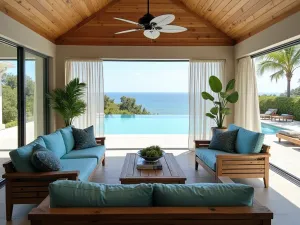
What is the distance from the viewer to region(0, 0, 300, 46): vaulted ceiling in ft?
17.9

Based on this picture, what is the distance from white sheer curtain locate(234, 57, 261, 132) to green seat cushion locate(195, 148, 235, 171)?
1.82 metres

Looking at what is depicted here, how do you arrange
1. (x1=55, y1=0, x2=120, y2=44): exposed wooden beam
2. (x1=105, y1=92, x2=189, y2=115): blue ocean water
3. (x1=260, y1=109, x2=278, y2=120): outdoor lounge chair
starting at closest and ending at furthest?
1. (x1=260, y1=109, x2=278, y2=120): outdoor lounge chair
2. (x1=55, y1=0, x2=120, y2=44): exposed wooden beam
3. (x1=105, y1=92, x2=189, y2=115): blue ocean water

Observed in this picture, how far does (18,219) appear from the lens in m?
3.12

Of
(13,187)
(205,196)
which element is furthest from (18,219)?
(205,196)

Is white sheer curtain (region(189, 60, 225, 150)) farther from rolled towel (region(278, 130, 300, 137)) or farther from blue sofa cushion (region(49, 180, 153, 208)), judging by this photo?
blue sofa cushion (region(49, 180, 153, 208))

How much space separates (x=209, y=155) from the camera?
464 cm

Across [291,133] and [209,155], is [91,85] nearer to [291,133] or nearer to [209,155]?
[209,155]

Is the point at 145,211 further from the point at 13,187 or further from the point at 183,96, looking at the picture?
the point at 183,96

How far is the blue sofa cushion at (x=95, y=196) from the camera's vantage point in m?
1.74

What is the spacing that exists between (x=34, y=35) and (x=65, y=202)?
4.83 metres

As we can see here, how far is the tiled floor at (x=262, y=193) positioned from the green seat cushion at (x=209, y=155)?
37cm

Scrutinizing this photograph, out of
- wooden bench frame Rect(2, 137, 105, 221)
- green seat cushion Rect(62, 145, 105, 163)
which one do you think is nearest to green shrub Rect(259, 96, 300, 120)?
green seat cushion Rect(62, 145, 105, 163)

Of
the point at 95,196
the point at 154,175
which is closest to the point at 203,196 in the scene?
the point at 95,196

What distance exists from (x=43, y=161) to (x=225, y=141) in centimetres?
322
